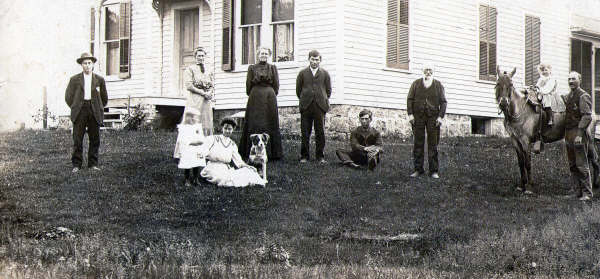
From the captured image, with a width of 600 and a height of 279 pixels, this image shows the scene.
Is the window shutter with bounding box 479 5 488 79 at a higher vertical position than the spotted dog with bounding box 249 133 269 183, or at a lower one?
higher

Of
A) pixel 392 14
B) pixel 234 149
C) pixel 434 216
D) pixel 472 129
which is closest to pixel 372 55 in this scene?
pixel 392 14

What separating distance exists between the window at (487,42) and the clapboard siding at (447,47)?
0.19 metres

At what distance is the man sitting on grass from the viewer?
1307cm

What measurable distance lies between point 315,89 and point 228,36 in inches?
202

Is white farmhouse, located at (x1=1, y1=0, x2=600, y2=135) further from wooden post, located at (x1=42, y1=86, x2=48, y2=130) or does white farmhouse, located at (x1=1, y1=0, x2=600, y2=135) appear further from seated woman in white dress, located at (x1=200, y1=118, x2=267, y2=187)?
seated woman in white dress, located at (x1=200, y1=118, x2=267, y2=187)

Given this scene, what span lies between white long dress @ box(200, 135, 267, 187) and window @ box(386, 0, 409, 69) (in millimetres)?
7211

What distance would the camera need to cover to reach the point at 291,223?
9305 mm

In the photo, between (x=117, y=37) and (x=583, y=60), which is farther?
(x=583, y=60)

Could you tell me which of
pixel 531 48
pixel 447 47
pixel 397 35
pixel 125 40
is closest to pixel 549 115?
pixel 397 35

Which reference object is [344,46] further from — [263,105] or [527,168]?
[527,168]

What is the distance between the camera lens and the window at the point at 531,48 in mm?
21547

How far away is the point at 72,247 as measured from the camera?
24.8ft

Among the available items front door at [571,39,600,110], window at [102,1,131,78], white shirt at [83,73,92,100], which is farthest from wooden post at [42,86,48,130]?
front door at [571,39,600,110]

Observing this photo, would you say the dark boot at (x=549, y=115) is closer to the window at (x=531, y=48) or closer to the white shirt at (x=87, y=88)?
the white shirt at (x=87, y=88)
